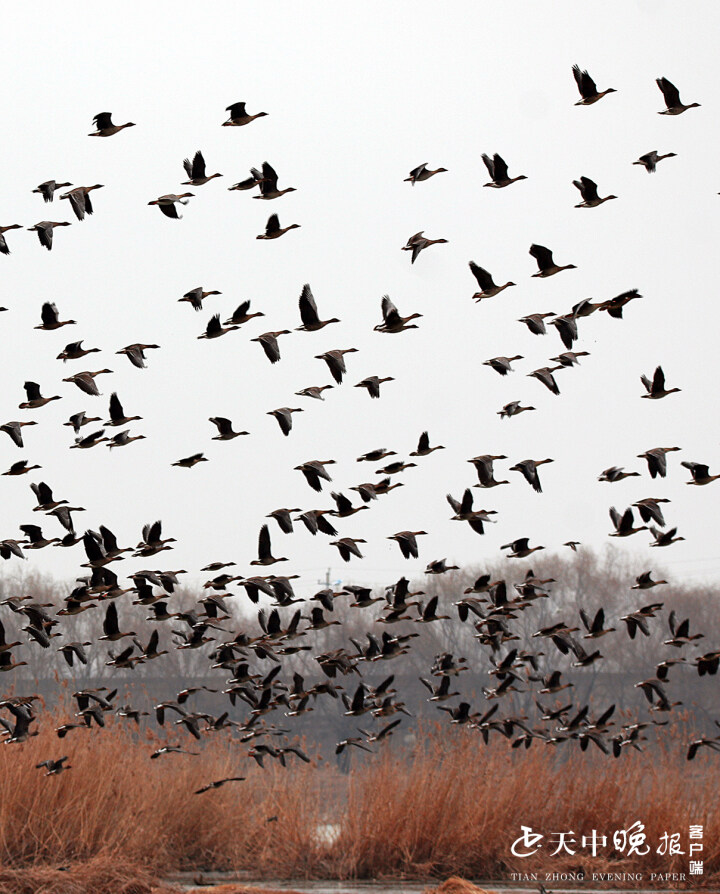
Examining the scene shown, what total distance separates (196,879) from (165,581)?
14.7 ft

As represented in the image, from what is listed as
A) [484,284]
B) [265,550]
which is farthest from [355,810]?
[484,284]

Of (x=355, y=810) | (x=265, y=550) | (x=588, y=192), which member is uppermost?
(x=588, y=192)

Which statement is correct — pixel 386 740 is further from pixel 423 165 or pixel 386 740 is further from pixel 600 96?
pixel 600 96

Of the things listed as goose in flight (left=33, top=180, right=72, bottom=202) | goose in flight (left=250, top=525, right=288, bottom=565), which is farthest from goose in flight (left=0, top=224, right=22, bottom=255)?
goose in flight (left=250, top=525, right=288, bottom=565)

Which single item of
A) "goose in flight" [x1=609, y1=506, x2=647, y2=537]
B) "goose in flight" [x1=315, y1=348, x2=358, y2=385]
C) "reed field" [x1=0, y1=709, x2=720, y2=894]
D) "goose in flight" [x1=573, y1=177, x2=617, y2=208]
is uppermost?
"goose in flight" [x1=573, y1=177, x2=617, y2=208]

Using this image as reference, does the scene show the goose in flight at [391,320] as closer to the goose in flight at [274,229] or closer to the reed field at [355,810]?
the goose in flight at [274,229]

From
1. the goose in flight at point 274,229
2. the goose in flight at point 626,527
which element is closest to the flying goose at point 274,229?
the goose in flight at point 274,229

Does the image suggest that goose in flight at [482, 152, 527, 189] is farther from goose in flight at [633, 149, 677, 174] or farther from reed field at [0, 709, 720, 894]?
reed field at [0, 709, 720, 894]

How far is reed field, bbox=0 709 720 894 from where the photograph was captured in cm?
1738

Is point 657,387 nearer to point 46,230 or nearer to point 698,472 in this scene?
point 698,472

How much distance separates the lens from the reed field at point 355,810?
57.0 ft

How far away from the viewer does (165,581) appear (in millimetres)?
16969

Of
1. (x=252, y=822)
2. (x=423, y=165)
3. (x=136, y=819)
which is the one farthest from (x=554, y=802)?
(x=423, y=165)

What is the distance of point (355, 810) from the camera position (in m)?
18.5
